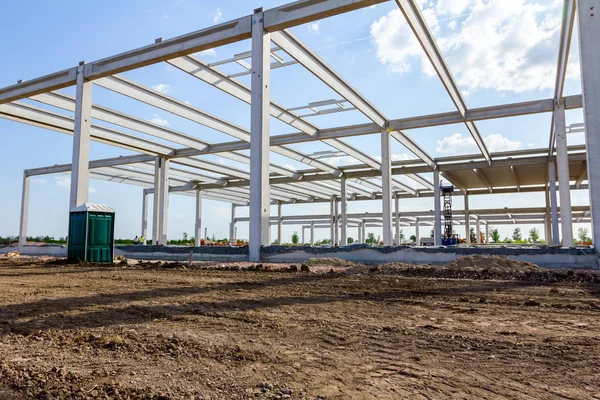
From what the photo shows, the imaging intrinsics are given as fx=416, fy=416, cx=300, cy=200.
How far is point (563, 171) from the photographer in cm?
1791

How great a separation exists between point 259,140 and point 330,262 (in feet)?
14.9

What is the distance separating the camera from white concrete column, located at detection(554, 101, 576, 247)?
17.7 meters

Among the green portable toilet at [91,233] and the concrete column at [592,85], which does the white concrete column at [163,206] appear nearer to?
the green portable toilet at [91,233]

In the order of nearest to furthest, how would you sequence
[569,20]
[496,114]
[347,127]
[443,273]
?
1. [443,273]
2. [569,20]
3. [496,114]
4. [347,127]

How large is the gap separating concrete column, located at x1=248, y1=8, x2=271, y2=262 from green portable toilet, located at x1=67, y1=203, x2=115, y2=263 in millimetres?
6302

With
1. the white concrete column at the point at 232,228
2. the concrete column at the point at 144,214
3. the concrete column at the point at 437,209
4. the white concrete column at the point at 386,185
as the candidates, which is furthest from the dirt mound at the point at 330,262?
the white concrete column at the point at 232,228

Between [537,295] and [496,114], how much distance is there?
15.2 metres

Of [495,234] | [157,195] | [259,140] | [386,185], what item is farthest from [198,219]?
[495,234]

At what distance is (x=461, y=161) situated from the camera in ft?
93.2

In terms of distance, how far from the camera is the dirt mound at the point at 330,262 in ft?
38.4

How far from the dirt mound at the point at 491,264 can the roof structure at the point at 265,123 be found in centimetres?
342

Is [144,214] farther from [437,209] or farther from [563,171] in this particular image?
[563,171]

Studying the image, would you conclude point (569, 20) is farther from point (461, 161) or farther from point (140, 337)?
point (461, 161)

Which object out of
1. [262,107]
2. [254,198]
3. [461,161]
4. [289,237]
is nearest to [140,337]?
[254,198]
